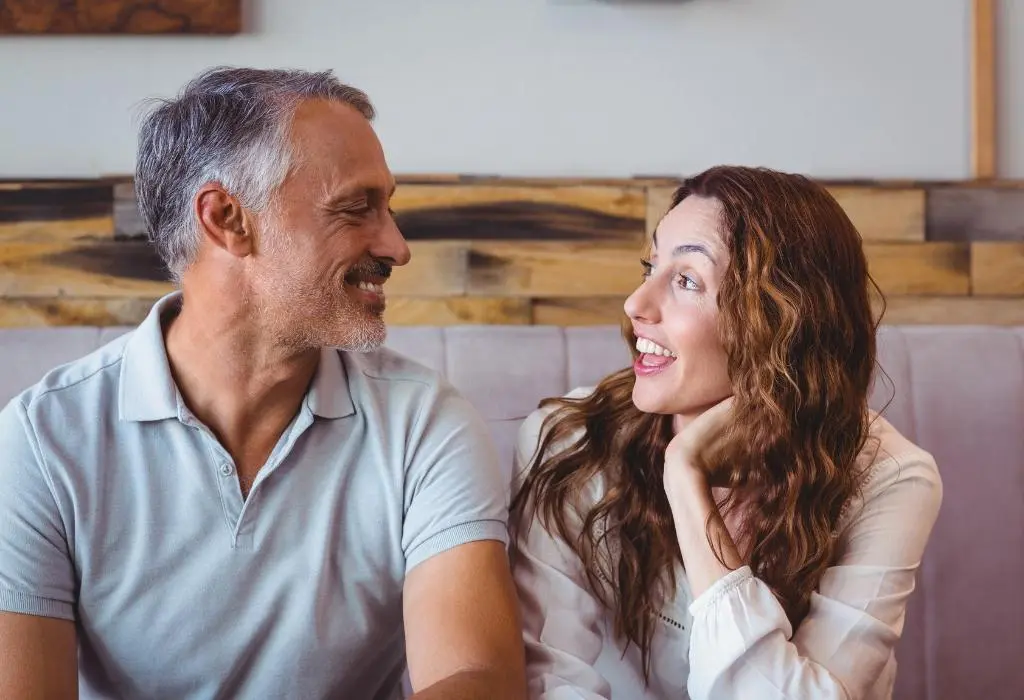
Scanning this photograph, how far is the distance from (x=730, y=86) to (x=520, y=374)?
27.2 inches

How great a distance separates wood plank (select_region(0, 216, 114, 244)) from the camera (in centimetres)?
197

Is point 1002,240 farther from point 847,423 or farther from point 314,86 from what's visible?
point 314,86

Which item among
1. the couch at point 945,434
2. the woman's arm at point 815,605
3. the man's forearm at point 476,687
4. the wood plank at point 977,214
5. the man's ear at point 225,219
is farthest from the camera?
the wood plank at point 977,214

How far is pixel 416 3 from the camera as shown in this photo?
2025 millimetres

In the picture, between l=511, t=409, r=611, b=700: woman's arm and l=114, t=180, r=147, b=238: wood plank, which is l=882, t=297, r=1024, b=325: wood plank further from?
l=114, t=180, r=147, b=238: wood plank

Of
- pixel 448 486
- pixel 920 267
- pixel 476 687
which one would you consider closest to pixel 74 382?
pixel 448 486

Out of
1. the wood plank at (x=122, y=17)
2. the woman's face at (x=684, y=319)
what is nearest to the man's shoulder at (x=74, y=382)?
the woman's face at (x=684, y=319)

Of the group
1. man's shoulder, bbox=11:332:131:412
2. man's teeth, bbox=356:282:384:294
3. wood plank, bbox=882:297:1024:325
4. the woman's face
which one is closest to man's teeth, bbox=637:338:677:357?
the woman's face

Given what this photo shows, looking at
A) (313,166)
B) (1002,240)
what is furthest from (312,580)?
(1002,240)

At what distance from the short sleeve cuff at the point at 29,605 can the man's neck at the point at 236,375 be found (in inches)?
10.5

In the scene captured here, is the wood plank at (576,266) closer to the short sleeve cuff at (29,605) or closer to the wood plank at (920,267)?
the wood plank at (920,267)

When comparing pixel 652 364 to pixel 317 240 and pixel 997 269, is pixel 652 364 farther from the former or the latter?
pixel 997 269

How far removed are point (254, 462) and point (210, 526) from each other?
0.33ft

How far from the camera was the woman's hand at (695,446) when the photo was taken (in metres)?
1.41
